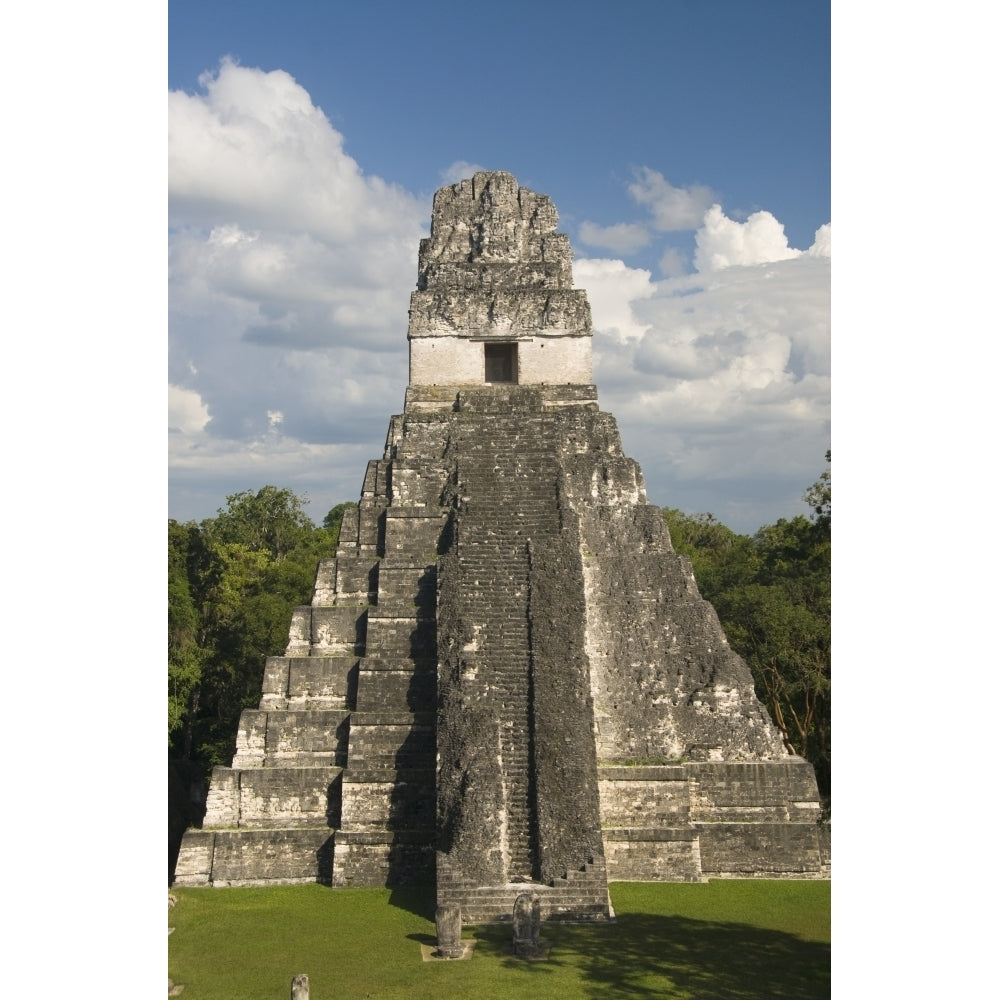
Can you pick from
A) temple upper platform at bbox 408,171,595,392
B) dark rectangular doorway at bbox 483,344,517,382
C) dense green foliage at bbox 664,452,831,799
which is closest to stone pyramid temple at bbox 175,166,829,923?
temple upper platform at bbox 408,171,595,392

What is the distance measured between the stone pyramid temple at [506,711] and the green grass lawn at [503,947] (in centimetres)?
43

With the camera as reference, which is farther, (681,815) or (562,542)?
(562,542)

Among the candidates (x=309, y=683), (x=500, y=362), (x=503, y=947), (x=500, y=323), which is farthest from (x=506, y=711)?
(x=500, y=362)

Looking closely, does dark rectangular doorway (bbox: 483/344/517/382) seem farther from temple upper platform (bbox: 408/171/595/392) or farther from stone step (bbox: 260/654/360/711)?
stone step (bbox: 260/654/360/711)

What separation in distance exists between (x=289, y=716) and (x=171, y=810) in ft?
34.1

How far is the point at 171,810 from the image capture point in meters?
22.8

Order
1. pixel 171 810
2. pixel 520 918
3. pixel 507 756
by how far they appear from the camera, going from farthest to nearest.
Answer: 1. pixel 171 810
2. pixel 507 756
3. pixel 520 918

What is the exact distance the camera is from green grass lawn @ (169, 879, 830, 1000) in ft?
31.4

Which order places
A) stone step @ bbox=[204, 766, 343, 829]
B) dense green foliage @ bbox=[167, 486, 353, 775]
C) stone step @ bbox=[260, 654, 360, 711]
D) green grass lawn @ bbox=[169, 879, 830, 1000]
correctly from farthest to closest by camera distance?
dense green foliage @ bbox=[167, 486, 353, 775] → stone step @ bbox=[260, 654, 360, 711] → stone step @ bbox=[204, 766, 343, 829] → green grass lawn @ bbox=[169, 879, 830, 1000]

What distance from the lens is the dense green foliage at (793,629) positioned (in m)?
20.4

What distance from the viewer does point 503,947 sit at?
10.6 m

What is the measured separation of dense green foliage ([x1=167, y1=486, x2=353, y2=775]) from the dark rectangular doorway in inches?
167

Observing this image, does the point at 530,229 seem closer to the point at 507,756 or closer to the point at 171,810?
the point at 507,756
